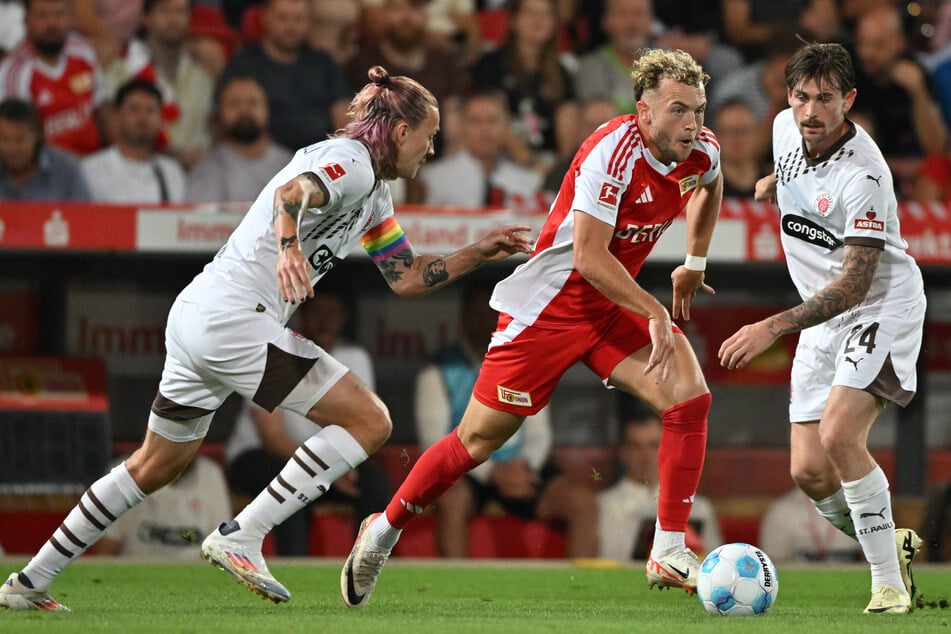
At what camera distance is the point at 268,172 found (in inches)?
384

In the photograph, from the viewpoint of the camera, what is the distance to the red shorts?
5.95 meters

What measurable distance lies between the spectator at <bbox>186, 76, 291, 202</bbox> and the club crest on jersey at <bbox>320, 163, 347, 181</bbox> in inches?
174

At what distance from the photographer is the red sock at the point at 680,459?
5.79 meters

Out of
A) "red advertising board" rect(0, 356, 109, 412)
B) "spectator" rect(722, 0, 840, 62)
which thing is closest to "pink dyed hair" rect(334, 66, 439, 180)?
"red advertising board" rect(0, 356, 109, 412)

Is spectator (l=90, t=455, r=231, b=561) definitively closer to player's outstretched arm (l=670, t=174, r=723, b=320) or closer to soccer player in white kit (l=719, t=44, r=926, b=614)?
player's outstretched arm (l=670, t=174, r=723, b=320)

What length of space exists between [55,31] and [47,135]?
753mm

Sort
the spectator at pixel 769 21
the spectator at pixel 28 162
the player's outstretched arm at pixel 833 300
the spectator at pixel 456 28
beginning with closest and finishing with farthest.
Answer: the player's outstretched arm at pixel 833 300 < the spectator at pixel 28 162 < the spectator at pixel 456 28 < the spectator at pixel 769 21

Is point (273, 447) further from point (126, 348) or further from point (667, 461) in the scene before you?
point (667, 461)

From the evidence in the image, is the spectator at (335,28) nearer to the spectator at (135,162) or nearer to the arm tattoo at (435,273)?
the spectator at (135,162)

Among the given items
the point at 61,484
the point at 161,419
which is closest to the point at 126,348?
the point at 61,484

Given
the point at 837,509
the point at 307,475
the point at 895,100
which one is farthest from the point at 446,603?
the point at 895,100

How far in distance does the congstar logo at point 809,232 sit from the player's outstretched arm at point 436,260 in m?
1.13

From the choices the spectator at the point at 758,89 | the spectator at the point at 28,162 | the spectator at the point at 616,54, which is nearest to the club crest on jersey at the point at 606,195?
the spectator at the point at 28,162

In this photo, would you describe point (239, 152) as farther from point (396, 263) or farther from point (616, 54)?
point (396, 263)
